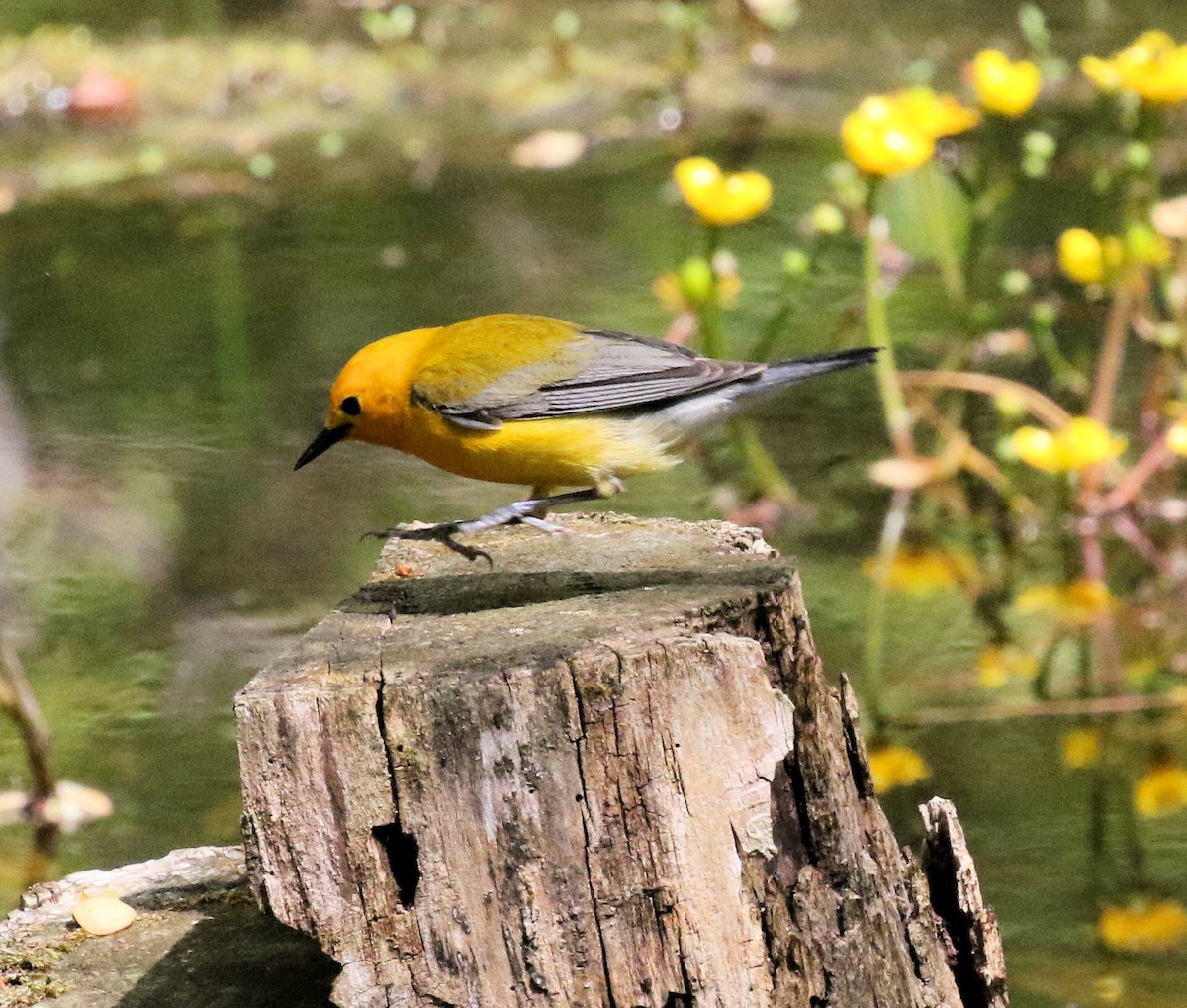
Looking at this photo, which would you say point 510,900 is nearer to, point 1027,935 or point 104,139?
point 1027,935

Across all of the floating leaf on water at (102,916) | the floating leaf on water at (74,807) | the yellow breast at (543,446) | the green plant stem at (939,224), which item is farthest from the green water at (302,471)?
the yellow breast at (543,446)

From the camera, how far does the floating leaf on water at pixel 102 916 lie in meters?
2.83

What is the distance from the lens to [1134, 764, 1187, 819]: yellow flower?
378 cm

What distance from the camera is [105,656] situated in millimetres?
4527

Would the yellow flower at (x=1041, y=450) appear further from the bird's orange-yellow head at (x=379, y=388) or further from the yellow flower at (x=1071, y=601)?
the bird's orange-yellow head at (x=379, y=388)

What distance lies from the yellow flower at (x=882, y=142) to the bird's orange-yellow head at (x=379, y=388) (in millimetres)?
1659

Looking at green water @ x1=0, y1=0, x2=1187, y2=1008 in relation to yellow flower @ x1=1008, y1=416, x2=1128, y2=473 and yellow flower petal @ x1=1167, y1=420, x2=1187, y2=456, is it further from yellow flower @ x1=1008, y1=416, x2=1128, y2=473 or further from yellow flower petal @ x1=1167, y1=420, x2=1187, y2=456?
yellow flower petal @ x1=1167, y1=420, x2=1187, y2=456

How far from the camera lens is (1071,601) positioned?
4.77 m

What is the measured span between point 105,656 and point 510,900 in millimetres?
2486

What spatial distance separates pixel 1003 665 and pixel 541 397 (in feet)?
6.24

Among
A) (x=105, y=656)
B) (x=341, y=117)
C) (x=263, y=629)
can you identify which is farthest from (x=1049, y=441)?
(x=341, y=117)

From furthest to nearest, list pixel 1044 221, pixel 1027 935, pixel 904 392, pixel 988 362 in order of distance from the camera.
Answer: pixel 1044 221 → pixel 988 362 → pixel 904 392 → pixel 1027 935

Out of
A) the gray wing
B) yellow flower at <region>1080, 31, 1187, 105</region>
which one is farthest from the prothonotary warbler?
yellow flower at <region>1080, 31, 1187, 105</region>

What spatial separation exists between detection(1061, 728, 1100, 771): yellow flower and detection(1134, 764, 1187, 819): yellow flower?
0.13 meters
